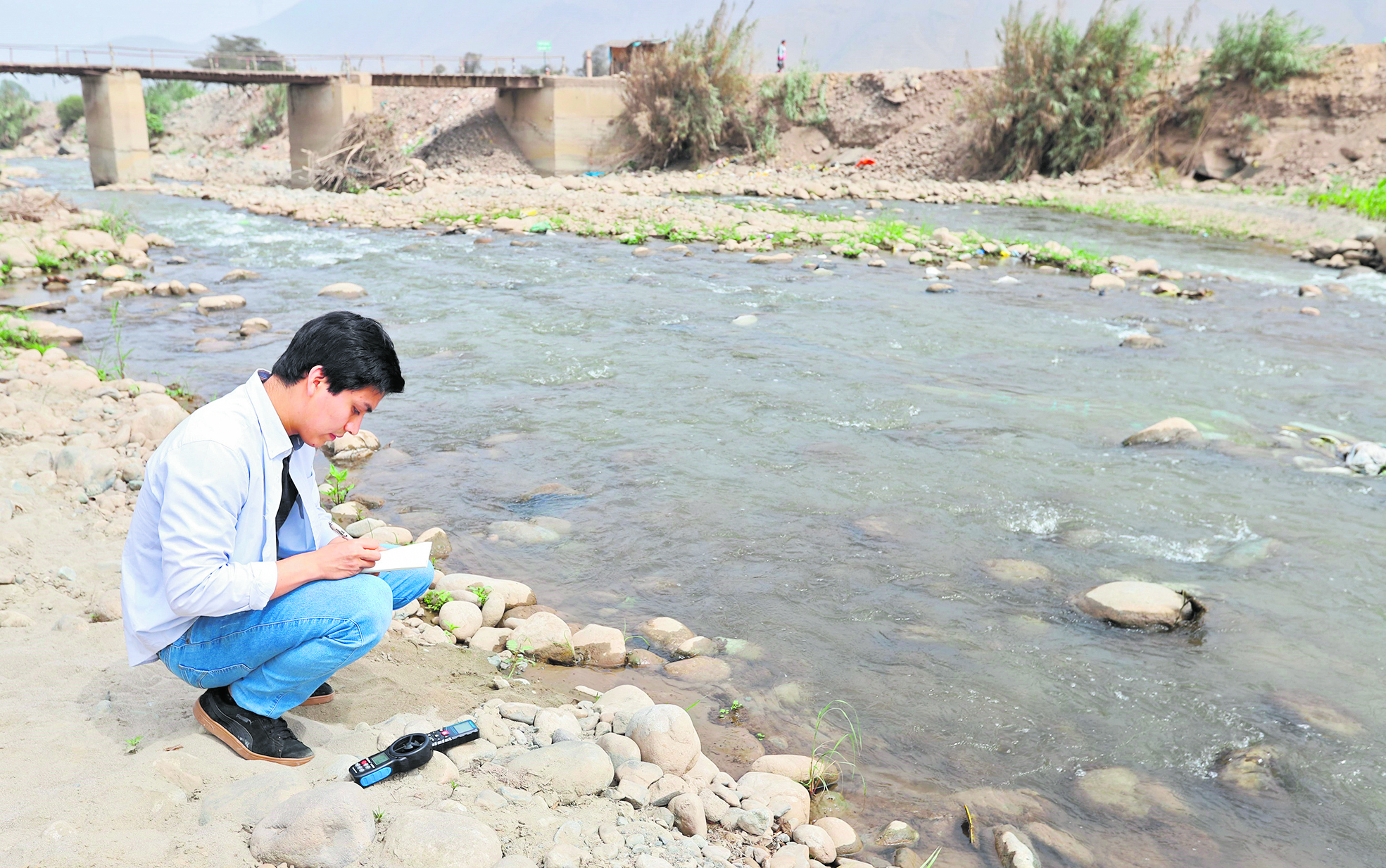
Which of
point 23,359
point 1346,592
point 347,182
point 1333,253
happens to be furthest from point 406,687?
point 347,182

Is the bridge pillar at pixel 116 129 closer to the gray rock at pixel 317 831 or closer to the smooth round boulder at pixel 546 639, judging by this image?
the smooth round boulder at pixel 546 639

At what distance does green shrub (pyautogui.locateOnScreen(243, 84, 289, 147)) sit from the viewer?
37.5 m

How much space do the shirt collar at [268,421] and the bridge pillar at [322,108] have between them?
79.3ft

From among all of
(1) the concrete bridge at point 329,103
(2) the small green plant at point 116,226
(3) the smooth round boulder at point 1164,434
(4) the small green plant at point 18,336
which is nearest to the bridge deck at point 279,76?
(1) the concrete bridge at point 329,103

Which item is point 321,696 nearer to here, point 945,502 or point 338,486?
point 338,486

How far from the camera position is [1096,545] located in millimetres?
4500

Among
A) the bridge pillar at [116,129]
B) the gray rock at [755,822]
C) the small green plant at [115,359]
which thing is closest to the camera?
the gray rock at [755,822]

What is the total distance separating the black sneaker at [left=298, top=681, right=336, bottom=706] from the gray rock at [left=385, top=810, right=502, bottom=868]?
2.54 ft

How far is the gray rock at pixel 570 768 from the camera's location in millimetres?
2453

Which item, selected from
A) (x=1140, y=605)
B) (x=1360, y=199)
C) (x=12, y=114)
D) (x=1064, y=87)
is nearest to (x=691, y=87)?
(x=1064, y=87)

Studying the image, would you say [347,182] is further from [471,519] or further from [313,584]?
[313,584]

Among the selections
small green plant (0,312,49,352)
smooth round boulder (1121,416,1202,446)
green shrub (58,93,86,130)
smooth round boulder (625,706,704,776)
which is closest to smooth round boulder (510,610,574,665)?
smooth round boulder (625,706,704,776)

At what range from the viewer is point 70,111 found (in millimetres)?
42312

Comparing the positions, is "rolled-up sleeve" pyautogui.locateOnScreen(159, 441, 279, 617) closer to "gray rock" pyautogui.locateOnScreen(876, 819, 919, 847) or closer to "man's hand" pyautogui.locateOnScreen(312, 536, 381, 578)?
"man's hand" pyautogui.locateOnScreen(312, 536, 381, 578)
